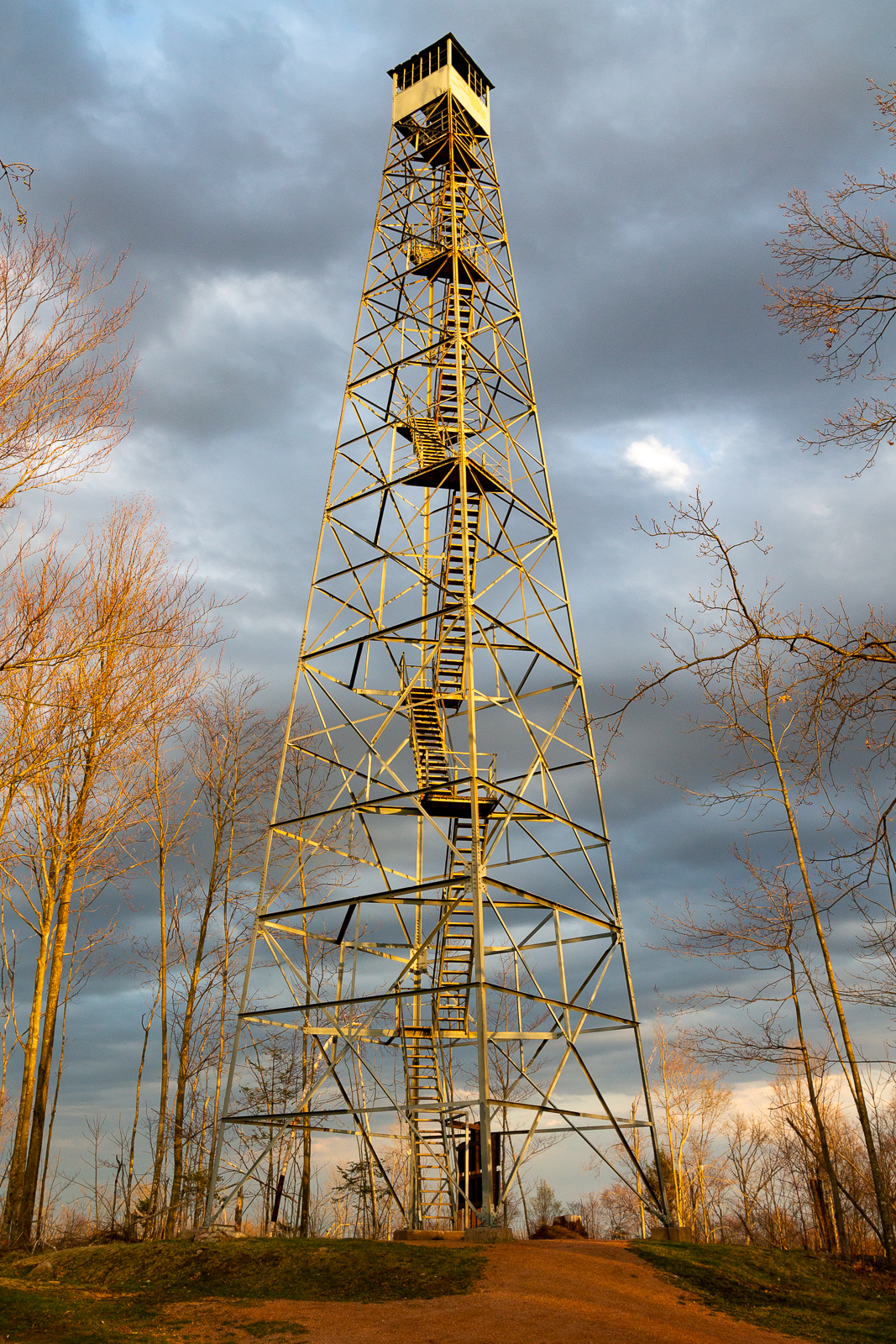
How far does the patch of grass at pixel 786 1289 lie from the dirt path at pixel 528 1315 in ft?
1.70

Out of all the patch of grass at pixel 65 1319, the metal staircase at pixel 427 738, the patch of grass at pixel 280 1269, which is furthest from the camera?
the metal staircase at pixel 427 738

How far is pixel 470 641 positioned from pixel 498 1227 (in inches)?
304

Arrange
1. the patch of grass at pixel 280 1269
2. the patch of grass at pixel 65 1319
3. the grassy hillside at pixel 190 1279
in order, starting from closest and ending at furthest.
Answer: the patch of grass at pixel 65 1319 → the grassy hillside at pixel 190 1279 → the patch of grass at pixel 280 1269

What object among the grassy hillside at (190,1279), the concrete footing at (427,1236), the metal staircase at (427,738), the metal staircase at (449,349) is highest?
the metal staircase at (449,349)

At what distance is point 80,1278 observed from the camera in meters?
11.9

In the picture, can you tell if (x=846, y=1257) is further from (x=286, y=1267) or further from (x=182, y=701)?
(x=182, y=701)

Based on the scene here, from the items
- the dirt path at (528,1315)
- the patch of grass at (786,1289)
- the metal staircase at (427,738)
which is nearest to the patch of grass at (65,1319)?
the dirt path at (528,1315)

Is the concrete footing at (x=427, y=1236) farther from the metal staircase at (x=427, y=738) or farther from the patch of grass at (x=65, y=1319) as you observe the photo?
the metal staircase at (x=427, y=738)

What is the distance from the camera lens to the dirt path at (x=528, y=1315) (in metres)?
8.85

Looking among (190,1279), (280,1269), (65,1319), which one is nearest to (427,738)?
(280,1269)

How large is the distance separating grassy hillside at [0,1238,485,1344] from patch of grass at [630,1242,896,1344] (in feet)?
8.78

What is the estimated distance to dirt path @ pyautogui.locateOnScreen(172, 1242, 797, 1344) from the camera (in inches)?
348

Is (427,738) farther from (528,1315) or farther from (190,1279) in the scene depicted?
A: (528,1315)

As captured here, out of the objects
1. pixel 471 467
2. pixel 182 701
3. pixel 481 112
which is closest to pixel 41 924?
pixel 182 701
